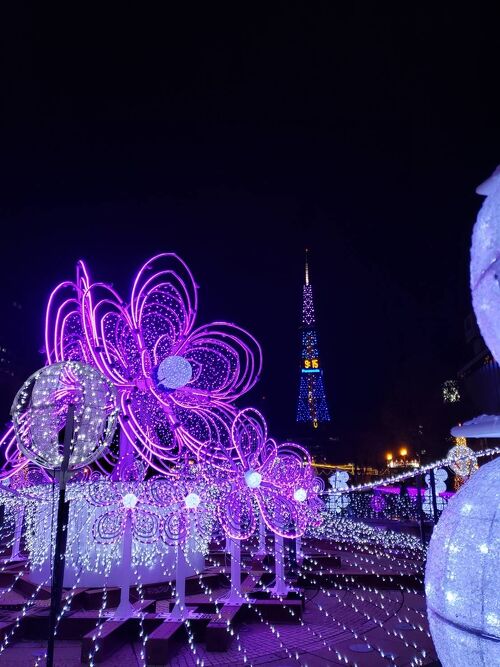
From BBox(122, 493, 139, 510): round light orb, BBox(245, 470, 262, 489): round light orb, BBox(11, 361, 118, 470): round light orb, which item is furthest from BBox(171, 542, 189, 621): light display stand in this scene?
BBox(11, 361, 118, 470): round light orb

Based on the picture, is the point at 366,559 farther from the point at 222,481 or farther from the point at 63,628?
the point at 63,628

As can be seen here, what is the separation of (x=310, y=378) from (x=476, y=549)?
92391 mm

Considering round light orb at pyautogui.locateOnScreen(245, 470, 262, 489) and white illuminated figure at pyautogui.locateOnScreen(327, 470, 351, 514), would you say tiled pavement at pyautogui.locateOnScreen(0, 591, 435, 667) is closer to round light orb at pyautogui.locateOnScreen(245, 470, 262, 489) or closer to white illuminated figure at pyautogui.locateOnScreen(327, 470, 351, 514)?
round light orb at pyautogui.locateOnScreen(245, 470, 262, 489)

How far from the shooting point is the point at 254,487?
28.9 ft

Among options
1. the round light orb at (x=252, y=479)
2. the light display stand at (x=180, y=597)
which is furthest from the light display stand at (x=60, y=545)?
the round light orb at (x=252, y=479)

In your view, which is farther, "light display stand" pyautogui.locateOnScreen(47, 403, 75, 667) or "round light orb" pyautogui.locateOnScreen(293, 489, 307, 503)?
"round light orb" pyautogui.locateOnScreen(293, 489, 307, 503)

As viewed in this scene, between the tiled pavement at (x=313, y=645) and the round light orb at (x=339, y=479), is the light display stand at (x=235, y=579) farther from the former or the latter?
the round light orb at (x=339, y=479)

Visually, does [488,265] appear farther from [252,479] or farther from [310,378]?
[310,378]

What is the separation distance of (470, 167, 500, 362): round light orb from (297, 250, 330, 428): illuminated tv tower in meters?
88.6

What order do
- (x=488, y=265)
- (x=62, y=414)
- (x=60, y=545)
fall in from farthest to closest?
1. (x=62, y=414)
2. (x=60, y=545)
3. (x=488, y=265)

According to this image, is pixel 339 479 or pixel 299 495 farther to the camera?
pixel 339 479

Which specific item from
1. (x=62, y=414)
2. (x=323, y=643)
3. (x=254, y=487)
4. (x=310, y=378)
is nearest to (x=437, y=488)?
(x=254, y=487)

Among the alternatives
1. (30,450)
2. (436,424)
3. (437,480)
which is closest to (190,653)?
(30,450)

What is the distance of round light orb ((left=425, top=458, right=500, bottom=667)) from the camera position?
5.77ft
